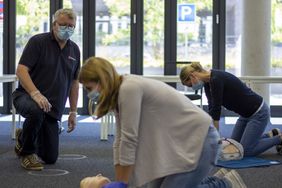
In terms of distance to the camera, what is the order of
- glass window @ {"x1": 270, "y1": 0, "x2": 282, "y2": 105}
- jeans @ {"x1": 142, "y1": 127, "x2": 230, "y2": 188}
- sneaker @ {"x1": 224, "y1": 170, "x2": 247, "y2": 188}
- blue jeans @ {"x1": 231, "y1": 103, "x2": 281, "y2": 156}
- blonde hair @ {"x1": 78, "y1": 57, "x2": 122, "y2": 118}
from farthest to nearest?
1. glass window @ {"x1": 270, "y1": 0, "x2": 282, "y2": 105}
2. blue jeans @ {"x1": 231, "y1": 103, "x2": 281, "y2": 156}
3. sneaker @ {"x1": 224, "y1": 170, "x2": 247, "y2": 188}
4. jeans @ {"x1": 142, "y1": 127, "x2": 230, "y2": 188}
5. blonde hair @ {"x1": 78, "y1": 57, "x2": 122, "y2": 118}

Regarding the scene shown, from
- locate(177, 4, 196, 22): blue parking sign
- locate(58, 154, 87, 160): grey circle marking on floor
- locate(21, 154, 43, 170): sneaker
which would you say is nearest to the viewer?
locate(21, 154, 43, 170): sneaker

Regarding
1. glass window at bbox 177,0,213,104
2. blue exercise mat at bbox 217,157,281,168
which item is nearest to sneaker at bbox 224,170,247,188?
blue exercise mat at bbox 217,157,281,168

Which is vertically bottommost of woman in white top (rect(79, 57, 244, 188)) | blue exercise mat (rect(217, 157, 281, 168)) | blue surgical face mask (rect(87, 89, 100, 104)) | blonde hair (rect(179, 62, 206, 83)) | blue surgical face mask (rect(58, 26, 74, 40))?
blue exercise mat (rect(217, 157, 281, 168))

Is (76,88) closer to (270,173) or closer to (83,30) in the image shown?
(270,173)

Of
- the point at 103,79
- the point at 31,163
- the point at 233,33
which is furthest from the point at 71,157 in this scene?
the point at 233,33

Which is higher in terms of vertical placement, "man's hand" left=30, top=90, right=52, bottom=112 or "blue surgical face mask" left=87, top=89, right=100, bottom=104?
"blue surgical face mask" left=87, top=89, right=100, bottom=104

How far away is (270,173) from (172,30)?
495 cm

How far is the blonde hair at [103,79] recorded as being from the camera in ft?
6.47

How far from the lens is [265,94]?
25.5 ft

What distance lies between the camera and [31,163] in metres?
4.06

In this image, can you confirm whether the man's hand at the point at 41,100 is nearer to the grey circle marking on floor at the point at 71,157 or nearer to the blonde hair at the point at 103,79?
the grey circle marking on floor at the point at 71,157

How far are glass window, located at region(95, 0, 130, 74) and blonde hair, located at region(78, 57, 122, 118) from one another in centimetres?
671

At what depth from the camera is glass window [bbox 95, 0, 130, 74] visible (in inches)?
343

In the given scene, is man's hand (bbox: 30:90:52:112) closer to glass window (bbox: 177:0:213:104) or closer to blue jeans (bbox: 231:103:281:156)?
blue jeans (bbox: 231:103:281:156)
